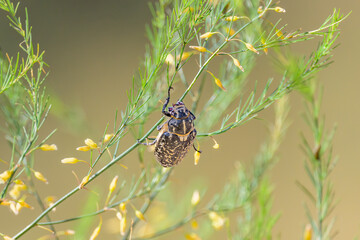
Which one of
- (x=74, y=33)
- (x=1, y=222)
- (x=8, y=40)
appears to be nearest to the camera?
(x=8, y=40)

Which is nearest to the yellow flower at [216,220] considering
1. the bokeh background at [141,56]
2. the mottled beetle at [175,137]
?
the mottled beetle at [175,137]

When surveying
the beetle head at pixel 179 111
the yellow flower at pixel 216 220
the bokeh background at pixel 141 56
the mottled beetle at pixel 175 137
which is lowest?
the yellow flower at pixel 216 220

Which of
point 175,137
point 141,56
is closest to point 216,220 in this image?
point 175,137

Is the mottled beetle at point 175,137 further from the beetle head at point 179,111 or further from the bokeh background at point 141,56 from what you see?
the bokeh background at point 141,56

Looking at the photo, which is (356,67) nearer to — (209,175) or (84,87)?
(209,175)

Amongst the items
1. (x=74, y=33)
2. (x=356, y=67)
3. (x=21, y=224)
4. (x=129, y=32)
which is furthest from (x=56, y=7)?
(x=356, y=67)

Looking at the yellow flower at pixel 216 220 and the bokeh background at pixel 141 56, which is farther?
the bokeh background at pixel 141 56
